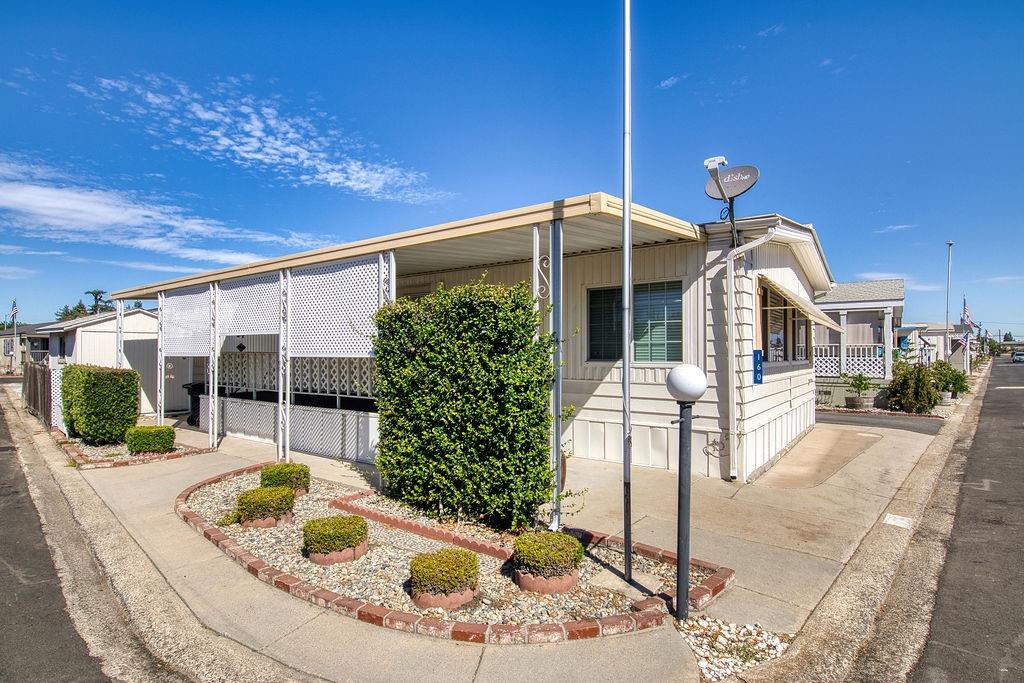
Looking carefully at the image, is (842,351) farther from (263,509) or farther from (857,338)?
(263,509)

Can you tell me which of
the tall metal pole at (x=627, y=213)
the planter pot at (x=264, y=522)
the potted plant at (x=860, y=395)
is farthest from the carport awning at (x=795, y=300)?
the potted plant at (x=860, y=395)

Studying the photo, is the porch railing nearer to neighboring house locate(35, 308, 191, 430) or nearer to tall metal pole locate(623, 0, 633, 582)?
tall metal pole locate(623, 0, 633, 582)

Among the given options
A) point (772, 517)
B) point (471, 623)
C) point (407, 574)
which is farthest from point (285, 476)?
point (772, 517)

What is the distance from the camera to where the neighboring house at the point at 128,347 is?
1392cm

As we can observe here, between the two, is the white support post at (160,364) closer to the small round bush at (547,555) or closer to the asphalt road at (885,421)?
the small round bush at (547,555)

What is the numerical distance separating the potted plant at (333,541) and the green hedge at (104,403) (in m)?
7.67

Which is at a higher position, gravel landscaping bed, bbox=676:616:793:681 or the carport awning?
the carport awning

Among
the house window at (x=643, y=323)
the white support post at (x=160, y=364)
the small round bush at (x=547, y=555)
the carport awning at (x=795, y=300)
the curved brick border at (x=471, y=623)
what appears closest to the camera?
the curved brick border at (x=471, y=623)

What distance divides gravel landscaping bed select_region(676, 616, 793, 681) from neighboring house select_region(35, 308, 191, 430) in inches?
546

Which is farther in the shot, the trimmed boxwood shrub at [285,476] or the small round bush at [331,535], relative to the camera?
the trimmed boxwood shrub at [285,476]

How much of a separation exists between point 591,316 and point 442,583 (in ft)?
17.4

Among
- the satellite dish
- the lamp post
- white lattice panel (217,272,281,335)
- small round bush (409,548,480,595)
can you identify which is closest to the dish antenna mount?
the satellite dish

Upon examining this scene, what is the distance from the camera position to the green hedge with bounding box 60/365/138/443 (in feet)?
30.7

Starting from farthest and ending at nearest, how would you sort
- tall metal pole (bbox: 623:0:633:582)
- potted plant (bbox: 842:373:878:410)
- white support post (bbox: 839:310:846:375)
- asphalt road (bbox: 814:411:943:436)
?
white support post (bbox: 839:310:846:375)
potted plant (bbox: 842:373:878:410)
asphalt road (bbox: 814:411:943:436)
tall metal pole (bbox: 623:0:633:582)
